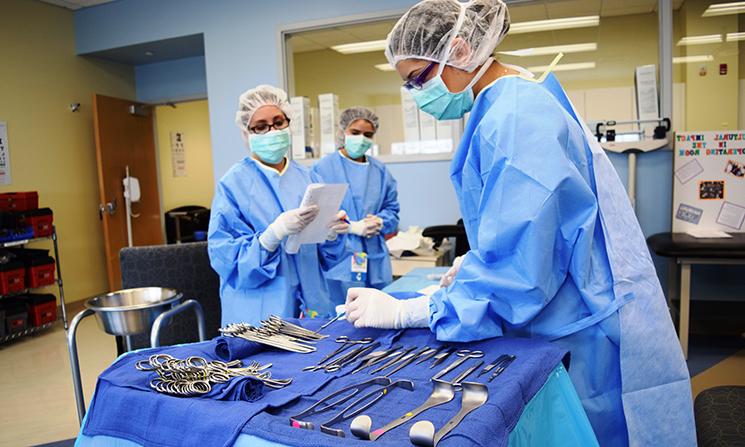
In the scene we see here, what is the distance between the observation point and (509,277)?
3.43ft

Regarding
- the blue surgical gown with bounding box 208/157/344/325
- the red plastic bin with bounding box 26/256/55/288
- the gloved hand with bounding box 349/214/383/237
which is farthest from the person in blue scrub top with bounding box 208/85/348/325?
the red plastic bin with bounding box 26/256/55/288

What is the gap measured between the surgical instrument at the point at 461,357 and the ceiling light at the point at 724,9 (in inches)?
A: 175

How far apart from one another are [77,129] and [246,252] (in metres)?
4.45

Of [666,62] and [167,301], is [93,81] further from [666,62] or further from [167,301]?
[666,62]

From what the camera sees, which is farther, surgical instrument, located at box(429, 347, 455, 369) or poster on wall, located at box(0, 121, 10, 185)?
poster on wall, located at box(0, 121, 10, 185)

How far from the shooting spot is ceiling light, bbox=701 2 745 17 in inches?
163

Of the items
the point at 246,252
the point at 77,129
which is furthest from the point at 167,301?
the point at 77,129

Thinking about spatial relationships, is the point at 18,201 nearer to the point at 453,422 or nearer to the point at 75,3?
the point at 75,3

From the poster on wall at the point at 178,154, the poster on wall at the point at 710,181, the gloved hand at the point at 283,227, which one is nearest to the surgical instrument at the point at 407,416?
the gloved hand at the point at 283,227

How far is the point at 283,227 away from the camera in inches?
77.5

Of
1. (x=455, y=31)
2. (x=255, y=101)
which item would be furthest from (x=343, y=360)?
(x=255, y=101)

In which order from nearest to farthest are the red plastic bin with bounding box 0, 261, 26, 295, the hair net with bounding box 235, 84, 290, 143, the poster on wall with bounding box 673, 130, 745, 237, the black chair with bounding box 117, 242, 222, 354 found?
the black chair with bounding box 117, 242, 222, 354
the hair net with bounding box 235, 84, 290, 143
the poster on wall with bounding box 673, 130, 745, 237
the red plastic bin with bounding box 0, 261, 26, 295

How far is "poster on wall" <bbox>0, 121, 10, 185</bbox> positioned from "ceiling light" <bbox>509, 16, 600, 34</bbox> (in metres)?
4.84

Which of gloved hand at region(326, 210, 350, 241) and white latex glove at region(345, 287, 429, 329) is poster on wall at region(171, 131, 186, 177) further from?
white latex glove at region(345, 287, 429, 329)
